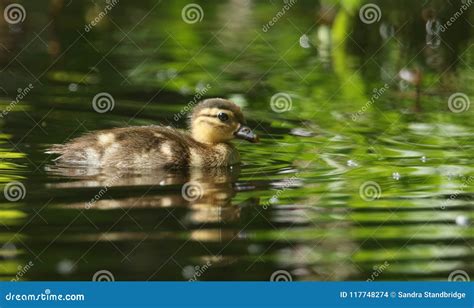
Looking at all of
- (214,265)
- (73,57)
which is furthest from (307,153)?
(73,57)

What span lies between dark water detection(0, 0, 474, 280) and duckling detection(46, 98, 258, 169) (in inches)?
6.7

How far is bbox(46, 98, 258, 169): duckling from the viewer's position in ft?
33.2

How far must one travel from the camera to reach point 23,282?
7.40m

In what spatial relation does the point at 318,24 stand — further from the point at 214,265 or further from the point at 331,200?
the point at 214,265

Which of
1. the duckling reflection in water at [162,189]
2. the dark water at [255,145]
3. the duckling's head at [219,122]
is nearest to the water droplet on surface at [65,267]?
the dark water at [255,145]

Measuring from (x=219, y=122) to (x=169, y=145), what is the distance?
55 cm

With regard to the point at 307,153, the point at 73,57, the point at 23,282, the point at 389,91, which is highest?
the point at 73,57

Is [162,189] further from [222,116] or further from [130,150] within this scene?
[222,116]

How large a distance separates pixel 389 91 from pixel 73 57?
381cm

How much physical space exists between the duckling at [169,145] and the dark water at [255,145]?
0.17m

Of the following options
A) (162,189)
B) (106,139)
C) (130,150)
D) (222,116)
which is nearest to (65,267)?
(162,189)

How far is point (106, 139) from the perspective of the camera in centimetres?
1024

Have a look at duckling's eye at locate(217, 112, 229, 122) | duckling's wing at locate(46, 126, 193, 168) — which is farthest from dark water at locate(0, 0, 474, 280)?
duckling's eye at locate(217, 112, 229, 122)

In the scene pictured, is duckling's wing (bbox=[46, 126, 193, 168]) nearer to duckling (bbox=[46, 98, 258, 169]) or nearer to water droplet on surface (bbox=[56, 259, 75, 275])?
duckling (bbox=[46, 98, 258, 169])
